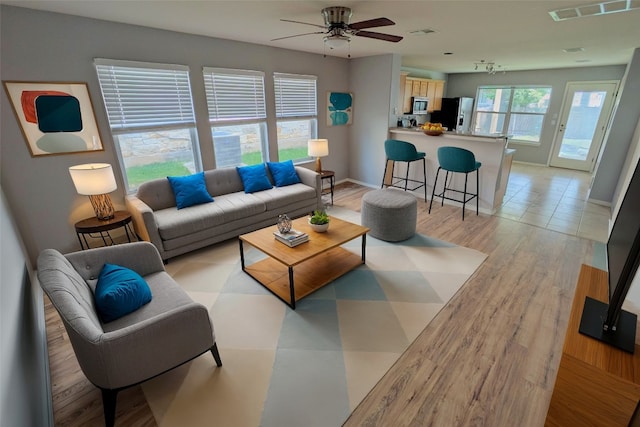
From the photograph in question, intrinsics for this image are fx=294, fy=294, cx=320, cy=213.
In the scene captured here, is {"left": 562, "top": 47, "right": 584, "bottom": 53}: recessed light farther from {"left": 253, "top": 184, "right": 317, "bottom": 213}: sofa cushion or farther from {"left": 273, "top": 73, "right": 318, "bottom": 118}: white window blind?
{"left": 253, "top": 184, "right": 317, "bottom": 213}: sofa cushion

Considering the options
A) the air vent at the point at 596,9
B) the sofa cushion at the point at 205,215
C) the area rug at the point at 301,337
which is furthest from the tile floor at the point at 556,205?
the sofa cushion at the point at 205,215

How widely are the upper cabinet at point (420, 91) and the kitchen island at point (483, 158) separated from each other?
2106 millimetres

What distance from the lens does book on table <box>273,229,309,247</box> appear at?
8.57ft

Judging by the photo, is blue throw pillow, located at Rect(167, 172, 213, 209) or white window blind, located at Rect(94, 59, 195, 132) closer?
white window blind, located at Rect(94, 59, 195, 132)

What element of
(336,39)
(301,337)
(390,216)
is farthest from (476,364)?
(336,39)

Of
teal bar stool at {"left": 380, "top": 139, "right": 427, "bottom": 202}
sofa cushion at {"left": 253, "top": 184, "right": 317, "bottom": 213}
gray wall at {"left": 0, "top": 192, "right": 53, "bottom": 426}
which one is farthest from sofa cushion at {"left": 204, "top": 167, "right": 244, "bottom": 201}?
teal bar stool at {"left": 380, "top": 139, "right": 427, "bottom": 202}

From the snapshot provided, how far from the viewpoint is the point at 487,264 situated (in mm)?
3074

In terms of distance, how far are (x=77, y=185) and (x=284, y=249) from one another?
207 centimetres

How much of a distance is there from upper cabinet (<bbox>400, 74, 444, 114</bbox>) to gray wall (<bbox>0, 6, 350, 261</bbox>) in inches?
165

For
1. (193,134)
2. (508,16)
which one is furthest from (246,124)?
(508,16)

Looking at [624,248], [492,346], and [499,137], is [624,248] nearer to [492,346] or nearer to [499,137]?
[492,346]

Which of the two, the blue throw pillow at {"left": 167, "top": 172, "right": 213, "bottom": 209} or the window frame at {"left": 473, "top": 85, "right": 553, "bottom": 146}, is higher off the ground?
the window frame at {"left": 473, "top": 85, "right": 553, "bottom": 146}

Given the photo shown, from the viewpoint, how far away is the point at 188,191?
136 inches

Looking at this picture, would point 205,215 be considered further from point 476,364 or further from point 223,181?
point 476,364
